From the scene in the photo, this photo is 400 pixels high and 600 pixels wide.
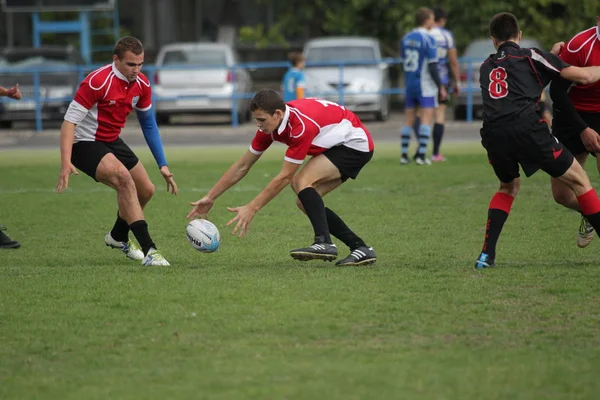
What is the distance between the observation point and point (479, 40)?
87.9ft

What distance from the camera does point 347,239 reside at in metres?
8.32

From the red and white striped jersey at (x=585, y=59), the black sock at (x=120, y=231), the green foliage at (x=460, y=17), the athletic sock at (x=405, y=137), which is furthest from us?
the green foliage at (x=460, y=17)

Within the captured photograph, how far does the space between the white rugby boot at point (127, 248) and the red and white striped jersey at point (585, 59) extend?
11.9 ft

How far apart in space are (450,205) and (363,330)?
5.93 meters

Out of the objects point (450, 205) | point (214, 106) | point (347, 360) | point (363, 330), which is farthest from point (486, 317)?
point (214, 106)

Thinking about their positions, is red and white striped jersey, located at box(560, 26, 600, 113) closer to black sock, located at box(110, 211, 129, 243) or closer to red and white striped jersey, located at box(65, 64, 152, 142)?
red and white striped jersey, located at box(65, 64, 152, 142)

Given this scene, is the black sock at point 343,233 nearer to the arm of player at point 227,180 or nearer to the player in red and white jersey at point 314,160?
the player in red and white jersey at point 314,160

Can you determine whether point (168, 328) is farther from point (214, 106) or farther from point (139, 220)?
point (214, 106)

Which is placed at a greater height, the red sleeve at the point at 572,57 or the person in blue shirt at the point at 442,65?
the red sleeve at the point at 572,57

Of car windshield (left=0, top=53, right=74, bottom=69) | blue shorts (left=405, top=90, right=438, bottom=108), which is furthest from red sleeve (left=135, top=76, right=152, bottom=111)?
car windshield (left=0, top=53, right=74, bottom=69)

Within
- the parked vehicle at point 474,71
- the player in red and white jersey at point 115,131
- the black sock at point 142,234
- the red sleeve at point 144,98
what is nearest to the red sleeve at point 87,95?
the player in red and white jersey at point 115,131

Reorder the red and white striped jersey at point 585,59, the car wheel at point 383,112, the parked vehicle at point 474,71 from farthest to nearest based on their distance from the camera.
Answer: the car wheel at point 383,112 → the parked vehicle at point 474,71 → the red and white striped jersey at point 585,59

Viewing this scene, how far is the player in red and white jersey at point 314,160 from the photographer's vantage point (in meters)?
7.77

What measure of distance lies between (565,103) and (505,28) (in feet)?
2.50
